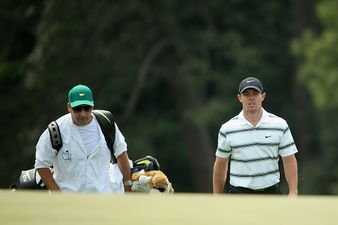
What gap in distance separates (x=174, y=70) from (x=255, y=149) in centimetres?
3120

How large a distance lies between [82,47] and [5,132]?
3658mm

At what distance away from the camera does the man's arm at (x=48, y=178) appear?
7.64 metres

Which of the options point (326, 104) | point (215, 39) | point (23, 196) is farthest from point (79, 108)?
point (215, 39)

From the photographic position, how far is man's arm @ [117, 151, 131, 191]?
26.3 feet

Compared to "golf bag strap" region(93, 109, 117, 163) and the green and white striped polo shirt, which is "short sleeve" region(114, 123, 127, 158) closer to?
"golf bag strap" region(93, 109, 117, 163)

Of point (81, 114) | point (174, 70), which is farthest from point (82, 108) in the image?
point (174, 70)

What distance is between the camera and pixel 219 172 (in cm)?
815

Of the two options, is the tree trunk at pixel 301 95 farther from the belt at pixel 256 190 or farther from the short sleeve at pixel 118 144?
the short sleeve at pixel 118 144

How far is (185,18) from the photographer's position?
40.0 meters

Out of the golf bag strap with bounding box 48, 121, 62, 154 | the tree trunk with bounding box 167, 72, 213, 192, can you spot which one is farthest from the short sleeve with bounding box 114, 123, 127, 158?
the tree trunk with bounding box 167, 72, 213, 192

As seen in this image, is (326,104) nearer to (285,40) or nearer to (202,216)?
(285,40)

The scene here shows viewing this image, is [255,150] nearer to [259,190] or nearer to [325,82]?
[259,190]

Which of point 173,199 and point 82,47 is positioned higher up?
point 82,47

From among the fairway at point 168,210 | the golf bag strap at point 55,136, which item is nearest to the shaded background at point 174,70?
the golf bag strap at point 55,136
